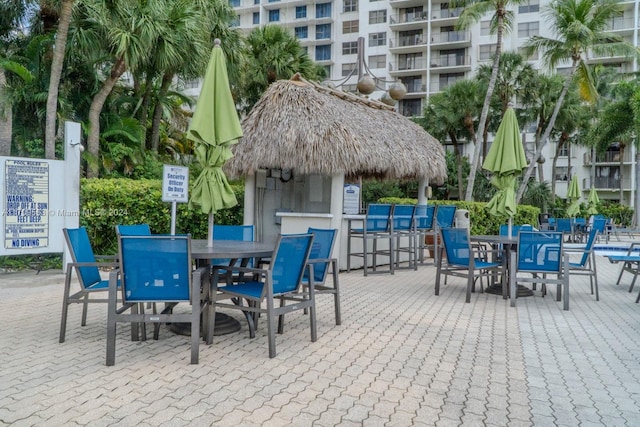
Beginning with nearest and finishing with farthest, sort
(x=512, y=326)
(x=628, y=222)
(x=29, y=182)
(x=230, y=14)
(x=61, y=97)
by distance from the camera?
(x=512, y=326) < (x=29, y=182) < (x=61, y=97) < (x=230, y=14) < (x=628, y=222)

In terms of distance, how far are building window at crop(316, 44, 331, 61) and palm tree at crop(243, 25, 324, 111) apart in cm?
2830

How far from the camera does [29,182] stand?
26.7ft

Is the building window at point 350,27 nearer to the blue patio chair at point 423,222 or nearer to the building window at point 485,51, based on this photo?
the building window at point 485,51

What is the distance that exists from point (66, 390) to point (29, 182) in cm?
590

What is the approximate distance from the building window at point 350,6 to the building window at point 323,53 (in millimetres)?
3833

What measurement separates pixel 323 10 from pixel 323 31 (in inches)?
79.1

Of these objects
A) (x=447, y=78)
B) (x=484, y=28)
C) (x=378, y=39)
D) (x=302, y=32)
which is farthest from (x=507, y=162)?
(x=302, y=32)

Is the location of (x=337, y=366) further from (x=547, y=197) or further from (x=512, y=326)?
(x=547, y=197)

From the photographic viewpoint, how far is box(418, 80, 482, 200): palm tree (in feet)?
90.9

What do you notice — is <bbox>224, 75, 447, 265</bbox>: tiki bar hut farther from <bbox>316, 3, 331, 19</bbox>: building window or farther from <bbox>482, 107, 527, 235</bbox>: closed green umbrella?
<bbox>316, 3, 331, 19</bbox>: building window

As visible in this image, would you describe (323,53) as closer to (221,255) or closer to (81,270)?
(81,270)

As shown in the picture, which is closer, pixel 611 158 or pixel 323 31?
pixel 611 158

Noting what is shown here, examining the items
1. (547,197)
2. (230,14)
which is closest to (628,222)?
(547,197)

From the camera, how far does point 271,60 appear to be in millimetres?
19016
